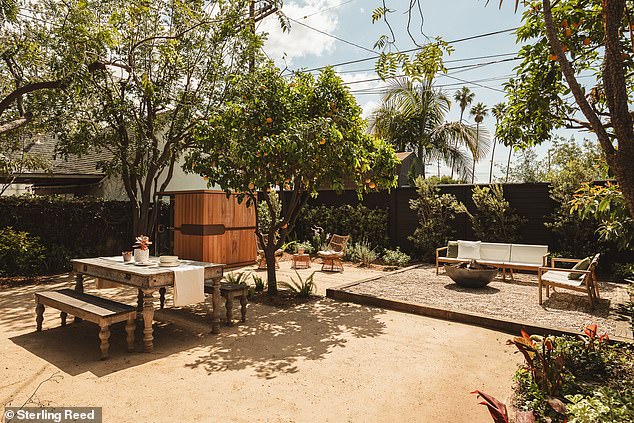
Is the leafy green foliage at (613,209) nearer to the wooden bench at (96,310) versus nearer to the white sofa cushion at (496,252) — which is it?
the wooden bench at (96,310)

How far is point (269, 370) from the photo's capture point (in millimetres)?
3746

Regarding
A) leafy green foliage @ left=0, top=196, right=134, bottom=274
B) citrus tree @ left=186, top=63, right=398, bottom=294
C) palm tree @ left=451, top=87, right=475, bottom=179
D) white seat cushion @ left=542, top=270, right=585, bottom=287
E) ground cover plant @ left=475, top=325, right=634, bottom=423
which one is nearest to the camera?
ground cover plant @ left=475, top=325, right=634, bottom=423

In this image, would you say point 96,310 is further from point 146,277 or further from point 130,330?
point 146,277

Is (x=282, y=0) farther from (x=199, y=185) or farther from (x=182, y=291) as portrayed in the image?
(x=199, y=185)

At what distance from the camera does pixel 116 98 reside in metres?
8.60

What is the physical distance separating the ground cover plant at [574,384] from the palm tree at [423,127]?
14727mm

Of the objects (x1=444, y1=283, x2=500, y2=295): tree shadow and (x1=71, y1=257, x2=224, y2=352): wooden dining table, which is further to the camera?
(x1=444, y1=283, x2=500, y2=295): tree shadow

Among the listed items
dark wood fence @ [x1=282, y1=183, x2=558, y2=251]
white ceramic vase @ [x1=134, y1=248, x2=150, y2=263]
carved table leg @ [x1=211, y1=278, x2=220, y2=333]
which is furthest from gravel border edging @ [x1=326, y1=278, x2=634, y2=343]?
white ceramic vase @ [x1=134, y1=248, x2=150, y2=263]

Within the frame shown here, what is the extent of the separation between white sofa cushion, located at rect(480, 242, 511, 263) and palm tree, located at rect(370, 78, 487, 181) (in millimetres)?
9547

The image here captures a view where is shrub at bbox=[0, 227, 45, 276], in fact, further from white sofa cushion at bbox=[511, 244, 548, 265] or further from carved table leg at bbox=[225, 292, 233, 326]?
white sofa cushion at bbox=[511, 244, 548, 265]

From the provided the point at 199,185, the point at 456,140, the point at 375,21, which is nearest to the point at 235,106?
the point at 375,21

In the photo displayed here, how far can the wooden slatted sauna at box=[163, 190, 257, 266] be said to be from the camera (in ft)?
31.7

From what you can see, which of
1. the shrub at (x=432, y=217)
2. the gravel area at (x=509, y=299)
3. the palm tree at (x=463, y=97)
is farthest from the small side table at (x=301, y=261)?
the palm tree at (x=463, y=97)

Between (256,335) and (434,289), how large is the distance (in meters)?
3.83
